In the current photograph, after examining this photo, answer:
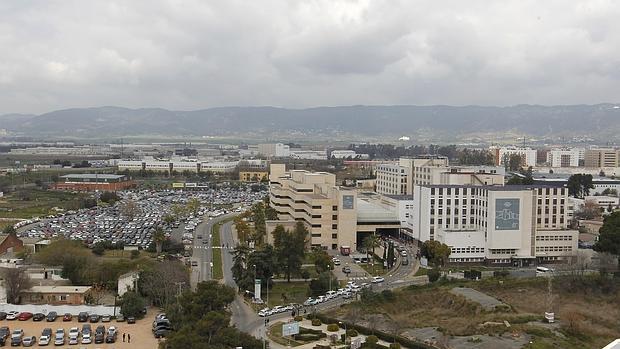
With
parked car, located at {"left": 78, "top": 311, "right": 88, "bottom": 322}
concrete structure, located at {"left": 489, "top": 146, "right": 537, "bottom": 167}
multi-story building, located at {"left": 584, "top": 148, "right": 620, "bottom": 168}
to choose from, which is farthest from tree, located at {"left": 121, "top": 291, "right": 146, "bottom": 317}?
multi-story building, located at {"left": 584, "top": 148, "right": 620, "bottom": 168}

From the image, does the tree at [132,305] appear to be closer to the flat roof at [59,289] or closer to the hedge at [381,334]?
the flat roof at [59,289]

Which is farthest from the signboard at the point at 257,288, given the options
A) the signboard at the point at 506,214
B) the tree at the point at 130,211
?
the tree at the point at 130,211

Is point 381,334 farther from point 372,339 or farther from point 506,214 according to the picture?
point 506,214

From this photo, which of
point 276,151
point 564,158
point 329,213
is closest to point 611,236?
point 329,213

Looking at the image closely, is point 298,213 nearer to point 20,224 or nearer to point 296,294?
point 296,294

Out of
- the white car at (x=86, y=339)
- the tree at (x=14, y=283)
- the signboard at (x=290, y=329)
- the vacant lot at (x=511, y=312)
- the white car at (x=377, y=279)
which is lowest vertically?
the white car at (x=377, y=279)

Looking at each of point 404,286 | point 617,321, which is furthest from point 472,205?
point 617,321
